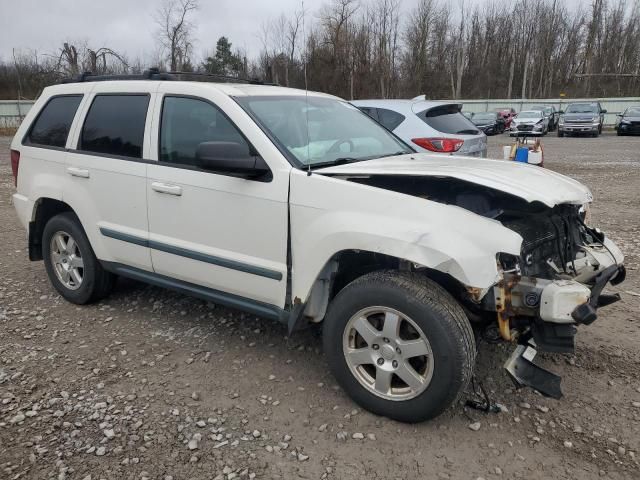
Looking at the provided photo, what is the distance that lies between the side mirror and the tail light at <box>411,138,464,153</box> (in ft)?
13.8

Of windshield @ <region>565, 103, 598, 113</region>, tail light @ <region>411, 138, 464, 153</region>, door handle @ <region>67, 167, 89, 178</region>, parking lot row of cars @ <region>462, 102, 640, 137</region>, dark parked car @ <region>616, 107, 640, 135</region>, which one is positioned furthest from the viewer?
windshield @ <region>565, 103, 598, 113</region>

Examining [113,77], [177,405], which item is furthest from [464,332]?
[113,77]

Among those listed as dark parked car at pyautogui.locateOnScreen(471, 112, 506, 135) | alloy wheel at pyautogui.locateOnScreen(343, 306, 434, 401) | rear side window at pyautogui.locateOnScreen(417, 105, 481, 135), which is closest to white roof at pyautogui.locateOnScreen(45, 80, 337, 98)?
alloy wheel at pyautogui.locateOnScreen(343, 306, 434, 401)

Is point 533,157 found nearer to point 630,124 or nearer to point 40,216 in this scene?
point 40,216

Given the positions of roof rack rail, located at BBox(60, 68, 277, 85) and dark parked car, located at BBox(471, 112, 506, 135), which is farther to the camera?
dark parked car, located at BBox(471, 112, 506, 135)

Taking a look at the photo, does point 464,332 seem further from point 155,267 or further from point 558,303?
point 155,267

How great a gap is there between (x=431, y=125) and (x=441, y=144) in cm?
42

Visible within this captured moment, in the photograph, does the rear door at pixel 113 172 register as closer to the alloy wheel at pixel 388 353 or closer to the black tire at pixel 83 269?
the black tire at pixel 83 269

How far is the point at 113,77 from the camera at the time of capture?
4.43 metres

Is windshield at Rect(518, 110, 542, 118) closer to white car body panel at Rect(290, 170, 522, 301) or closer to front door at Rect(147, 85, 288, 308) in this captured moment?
front door at Rect(147, 85, 288, 308)

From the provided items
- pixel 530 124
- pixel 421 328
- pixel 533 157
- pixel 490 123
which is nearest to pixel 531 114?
pixel 530 124

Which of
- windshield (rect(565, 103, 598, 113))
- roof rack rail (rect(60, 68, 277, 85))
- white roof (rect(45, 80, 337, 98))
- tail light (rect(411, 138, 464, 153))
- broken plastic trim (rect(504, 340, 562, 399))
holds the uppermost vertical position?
windshield (rect(565, 103, 598, 113))

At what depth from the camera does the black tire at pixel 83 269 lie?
4.45 meters

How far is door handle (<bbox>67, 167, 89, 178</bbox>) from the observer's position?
13.8ft
